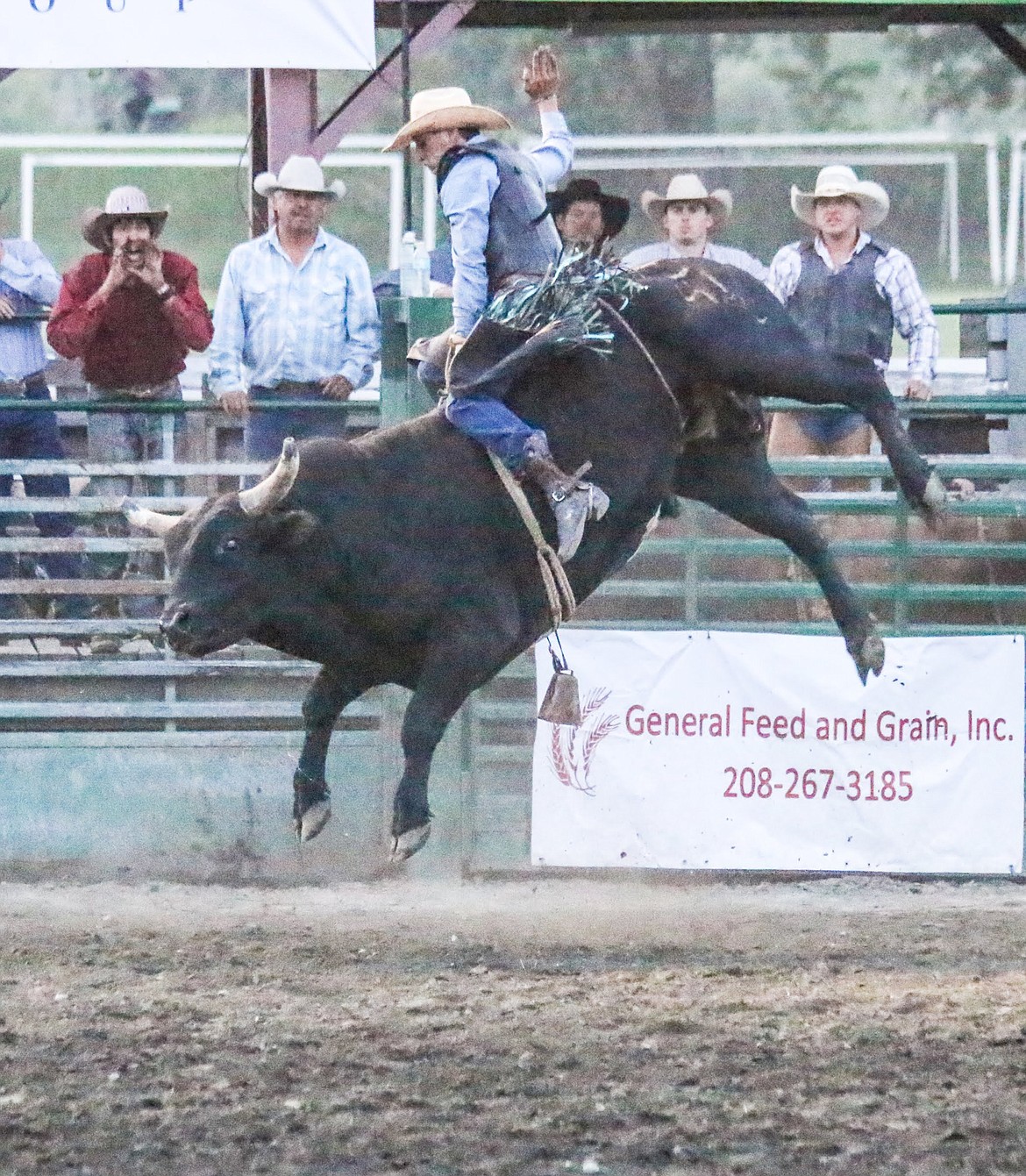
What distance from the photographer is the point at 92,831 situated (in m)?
8.48

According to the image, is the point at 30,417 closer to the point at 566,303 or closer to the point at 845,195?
the point at 566,303

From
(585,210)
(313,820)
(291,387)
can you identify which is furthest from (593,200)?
(313,820)

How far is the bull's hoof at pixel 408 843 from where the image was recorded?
611cm

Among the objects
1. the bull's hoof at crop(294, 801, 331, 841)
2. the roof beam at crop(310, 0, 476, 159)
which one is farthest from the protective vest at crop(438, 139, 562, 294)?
the roof beam at crop(310, 0, 476, 159)

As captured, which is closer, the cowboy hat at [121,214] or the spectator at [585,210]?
the cowboy hat at [121,214]

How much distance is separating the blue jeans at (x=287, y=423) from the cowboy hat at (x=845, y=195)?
1969mm

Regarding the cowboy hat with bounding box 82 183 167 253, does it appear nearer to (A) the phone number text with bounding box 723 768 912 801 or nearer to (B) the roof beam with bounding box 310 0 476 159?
(B) the roof beam with bounding box 310 0 476 159

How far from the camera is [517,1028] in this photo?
592cm

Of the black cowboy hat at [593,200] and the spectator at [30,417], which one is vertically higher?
the black cowboy hat at [593,200]

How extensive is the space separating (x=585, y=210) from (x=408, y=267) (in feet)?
3.56

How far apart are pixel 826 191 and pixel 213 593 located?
11.4ft

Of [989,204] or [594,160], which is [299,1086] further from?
[989,204]

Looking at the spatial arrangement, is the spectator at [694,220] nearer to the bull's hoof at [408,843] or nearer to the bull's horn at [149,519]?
the bull's horn at [149,519]

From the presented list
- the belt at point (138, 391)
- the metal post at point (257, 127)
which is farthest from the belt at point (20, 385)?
the metal post at point (257, 127)
